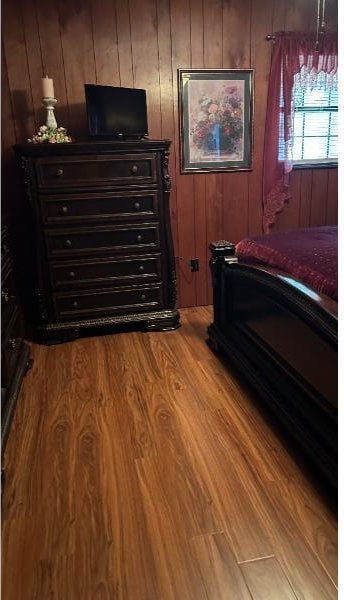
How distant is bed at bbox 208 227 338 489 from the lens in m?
1.63

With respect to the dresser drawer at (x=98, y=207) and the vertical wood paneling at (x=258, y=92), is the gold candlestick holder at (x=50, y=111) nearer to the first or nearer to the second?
the dresser drawer at (x=98, y=207)

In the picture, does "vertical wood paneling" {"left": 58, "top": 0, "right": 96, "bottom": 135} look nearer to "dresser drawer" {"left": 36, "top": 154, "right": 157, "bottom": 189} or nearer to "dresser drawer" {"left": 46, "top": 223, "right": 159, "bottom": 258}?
"dresser drawer" {"left": 36, "top": 154, "right": 157, "bottom": 189}

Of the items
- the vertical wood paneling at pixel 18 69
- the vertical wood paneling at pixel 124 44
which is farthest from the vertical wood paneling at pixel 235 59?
the vertical wood paneling at pixel 18 69

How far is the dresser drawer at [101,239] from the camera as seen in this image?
2.95 metres

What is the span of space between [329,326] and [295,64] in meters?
2.68

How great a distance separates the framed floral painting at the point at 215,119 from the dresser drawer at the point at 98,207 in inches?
25.5

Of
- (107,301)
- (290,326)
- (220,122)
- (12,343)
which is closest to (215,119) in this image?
(220,122)

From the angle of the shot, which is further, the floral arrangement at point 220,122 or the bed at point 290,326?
the floral arrangement at point 220,122

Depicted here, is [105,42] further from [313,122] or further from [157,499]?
[157,499]

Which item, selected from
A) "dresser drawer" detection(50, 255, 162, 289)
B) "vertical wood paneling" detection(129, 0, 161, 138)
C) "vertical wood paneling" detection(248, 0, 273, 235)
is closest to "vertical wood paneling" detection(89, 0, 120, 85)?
"vertical wood paneling" detection(129, 0, 161, 138)

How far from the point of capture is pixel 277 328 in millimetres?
2059

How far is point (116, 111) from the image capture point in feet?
9.82

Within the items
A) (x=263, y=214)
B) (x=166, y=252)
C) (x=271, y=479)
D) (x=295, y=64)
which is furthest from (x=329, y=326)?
(x=295, y=64)

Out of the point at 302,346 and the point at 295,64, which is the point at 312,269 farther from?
the point at 295,64
